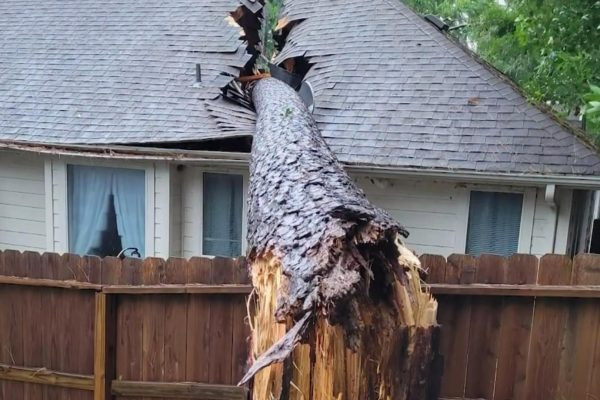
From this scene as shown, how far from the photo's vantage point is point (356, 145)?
20.1 ft

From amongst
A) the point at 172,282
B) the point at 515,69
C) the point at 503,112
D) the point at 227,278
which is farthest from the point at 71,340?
the point at 515,69

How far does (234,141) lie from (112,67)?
2626 mm

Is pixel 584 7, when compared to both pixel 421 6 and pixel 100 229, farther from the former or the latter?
pixel 421 6

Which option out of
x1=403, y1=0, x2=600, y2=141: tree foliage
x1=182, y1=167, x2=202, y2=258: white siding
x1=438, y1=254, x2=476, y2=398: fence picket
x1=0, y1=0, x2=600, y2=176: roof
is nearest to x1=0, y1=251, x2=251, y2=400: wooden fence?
x1=438, y1=254, x2=476, y2=398: fence picket

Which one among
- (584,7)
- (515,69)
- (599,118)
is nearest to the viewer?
(599,118)

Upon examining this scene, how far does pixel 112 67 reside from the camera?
7.84 m

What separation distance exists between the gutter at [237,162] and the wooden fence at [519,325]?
80.3 inches

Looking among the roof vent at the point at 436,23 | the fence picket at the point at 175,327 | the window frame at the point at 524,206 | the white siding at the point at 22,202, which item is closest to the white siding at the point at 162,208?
the white siding at the point at 22,202

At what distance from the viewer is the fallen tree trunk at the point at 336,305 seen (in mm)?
1641

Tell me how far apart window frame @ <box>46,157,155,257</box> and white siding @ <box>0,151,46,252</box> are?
327 mm

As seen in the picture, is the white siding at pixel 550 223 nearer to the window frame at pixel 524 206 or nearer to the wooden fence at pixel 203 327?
the window frame at pixel 524 206

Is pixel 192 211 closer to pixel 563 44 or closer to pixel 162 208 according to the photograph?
pixel 162 208

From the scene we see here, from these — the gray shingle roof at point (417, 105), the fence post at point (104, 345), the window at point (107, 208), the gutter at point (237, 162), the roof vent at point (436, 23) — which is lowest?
the fence post at point (104, 345)

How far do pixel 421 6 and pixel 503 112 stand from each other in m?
14.7
